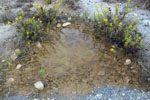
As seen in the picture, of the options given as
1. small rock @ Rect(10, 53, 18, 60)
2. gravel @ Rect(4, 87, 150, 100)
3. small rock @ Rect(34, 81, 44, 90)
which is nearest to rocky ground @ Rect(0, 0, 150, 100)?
gravel @ Rect(4, 87, 150, 100)

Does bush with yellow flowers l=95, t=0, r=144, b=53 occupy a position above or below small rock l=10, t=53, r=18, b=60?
above

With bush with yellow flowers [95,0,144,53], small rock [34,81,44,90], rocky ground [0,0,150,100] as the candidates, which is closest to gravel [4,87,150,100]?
rocky ground [0,0,150,100]

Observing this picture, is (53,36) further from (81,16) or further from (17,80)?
(17,80)

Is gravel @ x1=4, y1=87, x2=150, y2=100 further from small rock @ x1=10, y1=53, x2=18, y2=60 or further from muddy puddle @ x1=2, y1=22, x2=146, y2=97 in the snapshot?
small rock @ x1=10, y1=53, x2=18, y2=60

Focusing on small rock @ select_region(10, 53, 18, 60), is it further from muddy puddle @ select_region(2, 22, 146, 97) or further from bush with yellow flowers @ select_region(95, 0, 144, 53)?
bush with yellow flowers @ select_region(95, 0, 144, 53)

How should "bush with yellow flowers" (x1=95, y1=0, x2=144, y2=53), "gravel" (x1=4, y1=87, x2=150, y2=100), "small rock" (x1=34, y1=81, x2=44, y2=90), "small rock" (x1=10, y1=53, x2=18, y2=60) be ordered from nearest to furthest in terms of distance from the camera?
"gravel" (x1=4, y1=87, x2=150, y2=100) → "small rock" (x1=34, y1=81, x2=44, y2=90) → "bush with yellow flowers" (x1=95, y1=0, x2=144, y2=53) → "small rock" (x1=10, y1=53, x2=18, y2=60)

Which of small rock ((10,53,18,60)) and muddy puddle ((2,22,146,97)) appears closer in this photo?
muddy puddle ((2,22,146,97))

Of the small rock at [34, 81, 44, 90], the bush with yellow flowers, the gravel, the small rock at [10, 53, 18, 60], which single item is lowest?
the gravel

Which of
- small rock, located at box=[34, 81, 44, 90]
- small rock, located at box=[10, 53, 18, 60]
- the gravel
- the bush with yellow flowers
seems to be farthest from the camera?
small rock, located at box=[10, 53, 18, 60]

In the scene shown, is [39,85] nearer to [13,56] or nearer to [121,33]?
[13,56]

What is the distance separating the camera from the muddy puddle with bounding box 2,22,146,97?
2.60 meters

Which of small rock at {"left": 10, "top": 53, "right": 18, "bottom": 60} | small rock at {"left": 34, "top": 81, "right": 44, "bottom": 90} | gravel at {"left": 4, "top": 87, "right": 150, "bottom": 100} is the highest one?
small rock at {"left": 10, "top": 53, "right": 18, "bottom": 60}

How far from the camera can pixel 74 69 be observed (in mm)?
2959

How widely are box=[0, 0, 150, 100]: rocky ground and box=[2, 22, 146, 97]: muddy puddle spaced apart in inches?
4.9
